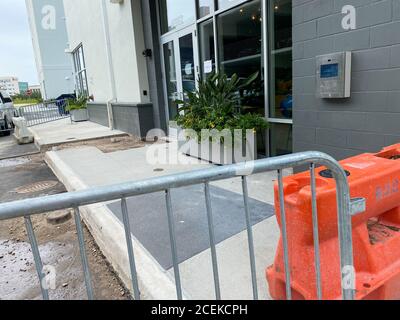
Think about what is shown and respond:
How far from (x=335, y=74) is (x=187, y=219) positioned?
6.93ft

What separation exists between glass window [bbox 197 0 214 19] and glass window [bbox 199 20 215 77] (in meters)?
0.17

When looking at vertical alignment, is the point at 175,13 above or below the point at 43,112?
above

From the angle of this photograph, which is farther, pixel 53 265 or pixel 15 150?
pixel 15 150

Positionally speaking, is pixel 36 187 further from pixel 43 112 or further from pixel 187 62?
pixel 43 112

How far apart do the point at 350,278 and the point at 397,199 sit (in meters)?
0.62

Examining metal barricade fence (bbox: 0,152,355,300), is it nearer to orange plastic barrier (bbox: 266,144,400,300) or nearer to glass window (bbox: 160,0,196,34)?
orange plastic barrier (bbox: 266,144,400,300)

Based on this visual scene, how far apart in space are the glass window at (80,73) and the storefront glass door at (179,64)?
8.48 metres

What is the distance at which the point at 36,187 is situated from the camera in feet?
17.8

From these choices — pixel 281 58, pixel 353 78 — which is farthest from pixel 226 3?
pixel 353 78

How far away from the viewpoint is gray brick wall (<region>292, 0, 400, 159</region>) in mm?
2943

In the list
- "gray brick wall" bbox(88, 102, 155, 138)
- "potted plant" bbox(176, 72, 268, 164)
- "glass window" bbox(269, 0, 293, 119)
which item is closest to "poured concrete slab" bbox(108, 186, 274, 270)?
"potted plant" bbox(176, 72, 268, 164)

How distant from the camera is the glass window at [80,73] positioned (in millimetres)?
15219
